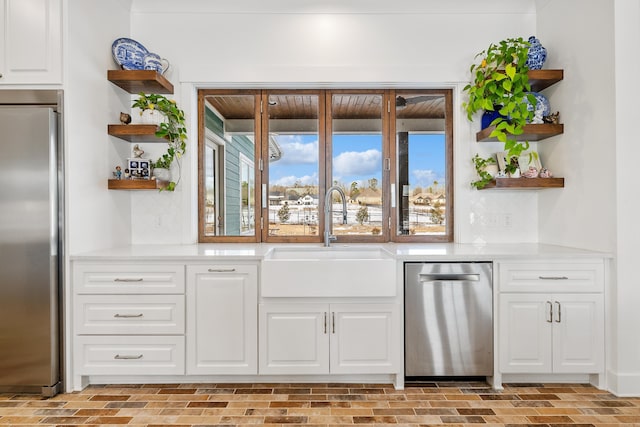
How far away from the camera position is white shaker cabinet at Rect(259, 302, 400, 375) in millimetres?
2488

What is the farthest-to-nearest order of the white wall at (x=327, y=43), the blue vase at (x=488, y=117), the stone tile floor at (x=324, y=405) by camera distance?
the white wall at (x=327, y=43), the blue vase at (x=488, y=117), the stone tile floor at (x=324, y=405)

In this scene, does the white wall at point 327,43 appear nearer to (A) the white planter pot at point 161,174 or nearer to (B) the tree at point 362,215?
(A) the white planter pot at point 161,174

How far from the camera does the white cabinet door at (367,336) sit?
249 centimetres

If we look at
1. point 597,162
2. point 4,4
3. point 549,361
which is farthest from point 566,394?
point 4,4

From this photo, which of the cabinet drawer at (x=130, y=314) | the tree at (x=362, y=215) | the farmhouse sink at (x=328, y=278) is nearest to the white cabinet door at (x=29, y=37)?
the cabinet drawer at (x=130, y=314)

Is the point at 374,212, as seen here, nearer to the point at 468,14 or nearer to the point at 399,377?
the point at 399,377

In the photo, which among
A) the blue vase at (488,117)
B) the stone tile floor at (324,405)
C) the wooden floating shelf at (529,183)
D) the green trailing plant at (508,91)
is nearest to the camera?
the stone tile floor at (324,405)

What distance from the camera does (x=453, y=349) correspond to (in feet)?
8.19

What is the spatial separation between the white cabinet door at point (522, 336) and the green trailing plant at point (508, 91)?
1020 millimetres

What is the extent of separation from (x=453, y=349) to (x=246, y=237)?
A: 5.79 feet

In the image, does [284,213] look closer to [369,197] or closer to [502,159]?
[369,197]

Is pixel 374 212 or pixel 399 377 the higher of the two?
pixel 374 212

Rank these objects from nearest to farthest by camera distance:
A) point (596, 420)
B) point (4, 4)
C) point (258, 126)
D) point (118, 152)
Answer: point (596, 420) → point (4, 4) → point (118, 152) → point (258, 126)

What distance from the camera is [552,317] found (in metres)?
2.48
